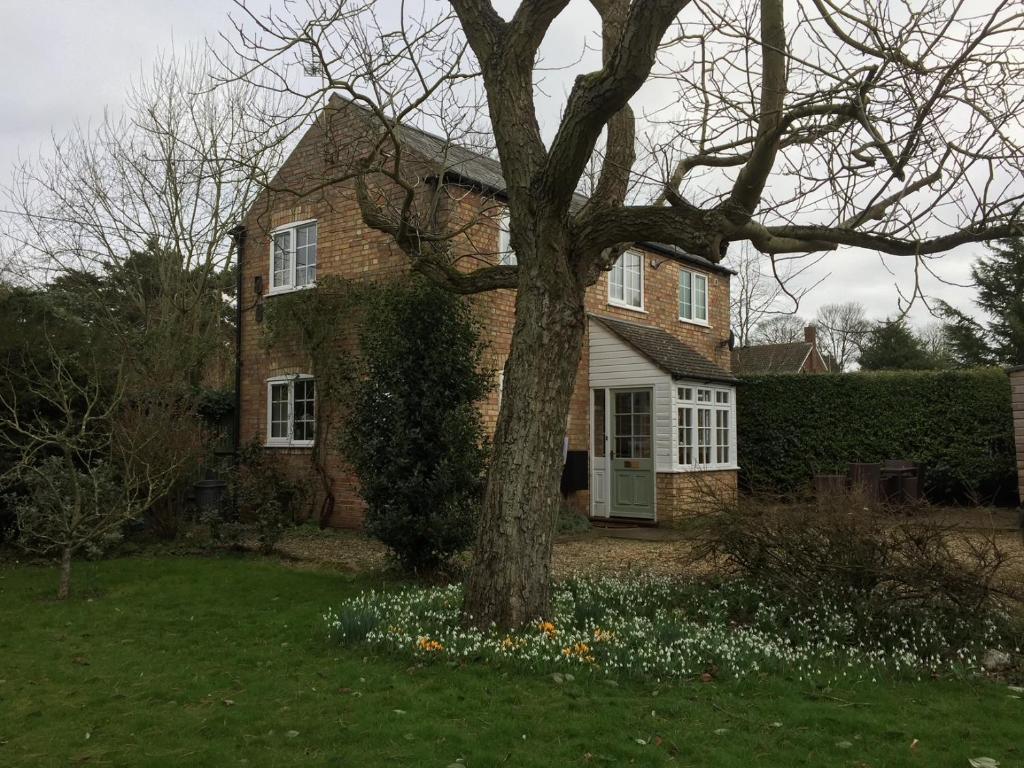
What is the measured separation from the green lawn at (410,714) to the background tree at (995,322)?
80.5ft

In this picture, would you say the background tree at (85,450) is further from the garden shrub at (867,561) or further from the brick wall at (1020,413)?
the brick wall at (1020,413)

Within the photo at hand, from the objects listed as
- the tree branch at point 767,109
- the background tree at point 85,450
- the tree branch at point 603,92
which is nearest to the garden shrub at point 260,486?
the background tree at point 85,450

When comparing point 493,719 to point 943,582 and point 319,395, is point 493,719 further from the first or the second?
point 319,395

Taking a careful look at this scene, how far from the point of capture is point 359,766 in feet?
12.2

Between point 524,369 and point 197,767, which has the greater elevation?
point 524,369

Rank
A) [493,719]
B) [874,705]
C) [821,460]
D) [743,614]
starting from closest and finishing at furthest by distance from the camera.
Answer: [493,719] < [874,705] < [743,614] < [821,460]

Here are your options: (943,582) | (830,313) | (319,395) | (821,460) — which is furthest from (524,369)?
(830,313)

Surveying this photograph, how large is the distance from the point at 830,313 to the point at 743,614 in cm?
4804

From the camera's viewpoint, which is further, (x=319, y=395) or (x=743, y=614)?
(x=319, y=395)

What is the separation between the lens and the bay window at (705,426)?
14305 millimetres

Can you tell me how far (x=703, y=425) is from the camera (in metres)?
15.0

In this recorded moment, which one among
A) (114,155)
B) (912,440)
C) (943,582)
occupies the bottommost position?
(943,582)

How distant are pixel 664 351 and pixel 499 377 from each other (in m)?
3.79

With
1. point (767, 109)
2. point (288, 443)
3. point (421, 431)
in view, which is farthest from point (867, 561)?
point (288, 443)
